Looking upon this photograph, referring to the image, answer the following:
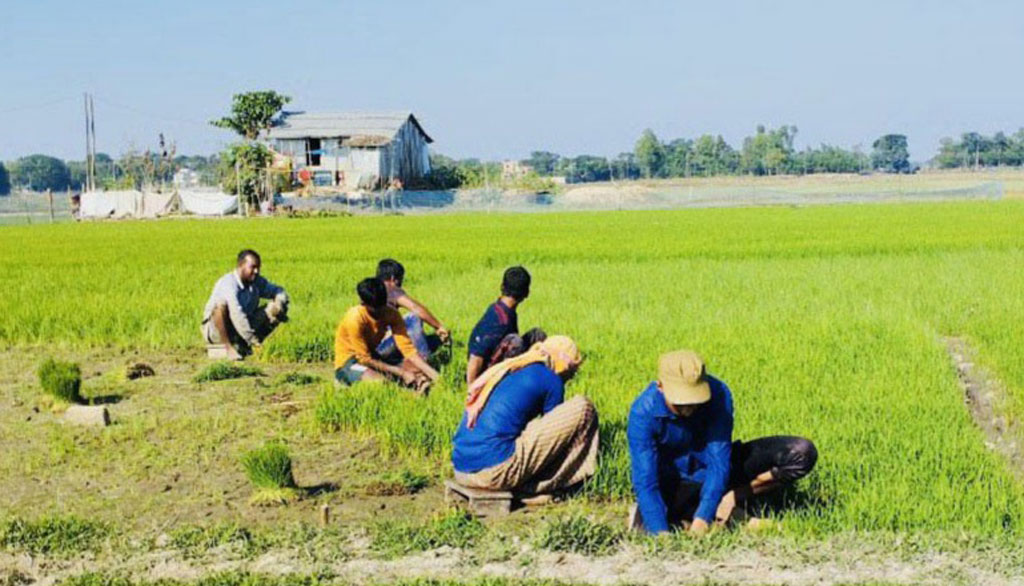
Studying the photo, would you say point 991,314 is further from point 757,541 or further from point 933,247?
point 933,247

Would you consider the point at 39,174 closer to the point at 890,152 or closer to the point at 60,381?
the point at 890,152

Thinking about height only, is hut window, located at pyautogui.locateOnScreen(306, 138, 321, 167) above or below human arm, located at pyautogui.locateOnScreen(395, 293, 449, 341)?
above

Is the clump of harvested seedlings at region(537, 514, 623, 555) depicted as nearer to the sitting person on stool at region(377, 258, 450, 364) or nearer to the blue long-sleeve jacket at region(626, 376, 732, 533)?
the blue long-sleeve jacket at region(626, 376, 732, 533)

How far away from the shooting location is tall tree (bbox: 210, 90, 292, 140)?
52.3 meters

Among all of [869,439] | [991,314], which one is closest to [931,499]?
Answer: [869,439]

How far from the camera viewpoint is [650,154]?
325ft

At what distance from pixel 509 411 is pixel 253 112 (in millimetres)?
49928

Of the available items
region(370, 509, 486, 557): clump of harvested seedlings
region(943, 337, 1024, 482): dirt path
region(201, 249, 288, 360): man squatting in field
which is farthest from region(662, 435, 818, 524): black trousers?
region(201, 249, 288, 360): man squatting in field

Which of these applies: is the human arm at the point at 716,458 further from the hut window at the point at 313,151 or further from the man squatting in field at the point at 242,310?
→ the hut window at the point at 313,151

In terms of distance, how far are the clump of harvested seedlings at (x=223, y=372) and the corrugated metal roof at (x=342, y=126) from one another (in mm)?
44963

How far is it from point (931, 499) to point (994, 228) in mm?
20800

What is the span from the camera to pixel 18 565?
459 cm

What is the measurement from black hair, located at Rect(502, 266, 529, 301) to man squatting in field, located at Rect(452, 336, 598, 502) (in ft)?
4.45

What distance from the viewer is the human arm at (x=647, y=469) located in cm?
463
